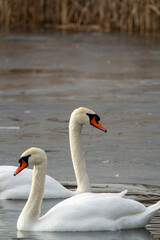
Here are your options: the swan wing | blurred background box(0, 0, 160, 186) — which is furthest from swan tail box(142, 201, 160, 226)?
blurred background box(0, 0, 160, 186)

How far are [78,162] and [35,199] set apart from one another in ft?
4.21

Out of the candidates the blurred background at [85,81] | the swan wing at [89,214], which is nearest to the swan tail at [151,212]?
the swan wing at [89,214]

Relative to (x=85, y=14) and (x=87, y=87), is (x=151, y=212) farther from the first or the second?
(x=85, y=14)

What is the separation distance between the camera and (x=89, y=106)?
1277cm

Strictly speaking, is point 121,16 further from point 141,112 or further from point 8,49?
point 141,112

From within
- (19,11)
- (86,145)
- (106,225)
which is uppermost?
(106,225)

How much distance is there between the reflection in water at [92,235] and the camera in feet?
19.6

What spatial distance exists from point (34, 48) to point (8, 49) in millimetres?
843

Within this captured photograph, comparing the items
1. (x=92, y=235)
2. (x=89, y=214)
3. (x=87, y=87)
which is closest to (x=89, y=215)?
(x=89, y=214)

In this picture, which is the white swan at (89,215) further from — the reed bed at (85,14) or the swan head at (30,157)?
the reed bed at (85,14)

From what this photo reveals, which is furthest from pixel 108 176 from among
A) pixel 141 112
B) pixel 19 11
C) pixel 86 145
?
pixel 19 11

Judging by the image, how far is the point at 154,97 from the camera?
13.6 m

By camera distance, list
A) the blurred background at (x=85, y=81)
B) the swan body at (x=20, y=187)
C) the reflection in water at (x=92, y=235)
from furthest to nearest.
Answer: the blurred background at (x=85, y=81) < the swan body at (x=20, y=187) < the reflection in water at (x=92, y=235)

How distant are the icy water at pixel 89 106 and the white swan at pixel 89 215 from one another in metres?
0.08
